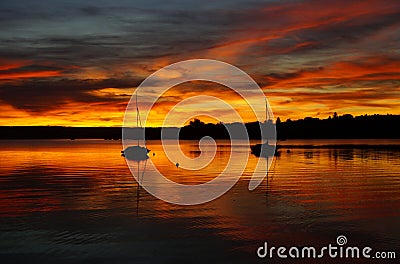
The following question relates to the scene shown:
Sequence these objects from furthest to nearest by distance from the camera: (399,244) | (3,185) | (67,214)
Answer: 1. (3,185)
2. (67,214)
3. (399,244)

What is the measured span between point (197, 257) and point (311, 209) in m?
12.0

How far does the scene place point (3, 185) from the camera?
132ft

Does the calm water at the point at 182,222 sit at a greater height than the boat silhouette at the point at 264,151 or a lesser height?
lesser

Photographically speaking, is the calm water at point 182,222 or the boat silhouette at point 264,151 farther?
the boat silhouette at point 264,151

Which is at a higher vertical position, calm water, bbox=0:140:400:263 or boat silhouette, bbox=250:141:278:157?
boat silhouette, bbox=250:141:278:157

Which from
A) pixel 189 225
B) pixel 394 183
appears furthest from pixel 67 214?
pixel 394 183

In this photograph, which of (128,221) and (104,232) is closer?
(104,232)

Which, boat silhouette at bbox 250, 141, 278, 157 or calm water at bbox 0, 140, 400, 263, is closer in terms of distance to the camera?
calm water at bbox 0, 140, 400, 263

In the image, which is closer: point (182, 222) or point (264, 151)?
point (182, 222)

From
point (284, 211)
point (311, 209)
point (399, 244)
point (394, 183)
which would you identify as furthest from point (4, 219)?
point (394, 183)

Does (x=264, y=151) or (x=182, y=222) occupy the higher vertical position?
(x=264, y=151)

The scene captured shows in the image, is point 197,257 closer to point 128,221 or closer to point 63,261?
point 63,261

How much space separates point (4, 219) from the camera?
24.9 metres

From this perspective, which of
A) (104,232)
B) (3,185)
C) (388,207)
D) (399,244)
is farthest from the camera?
(3,185)
